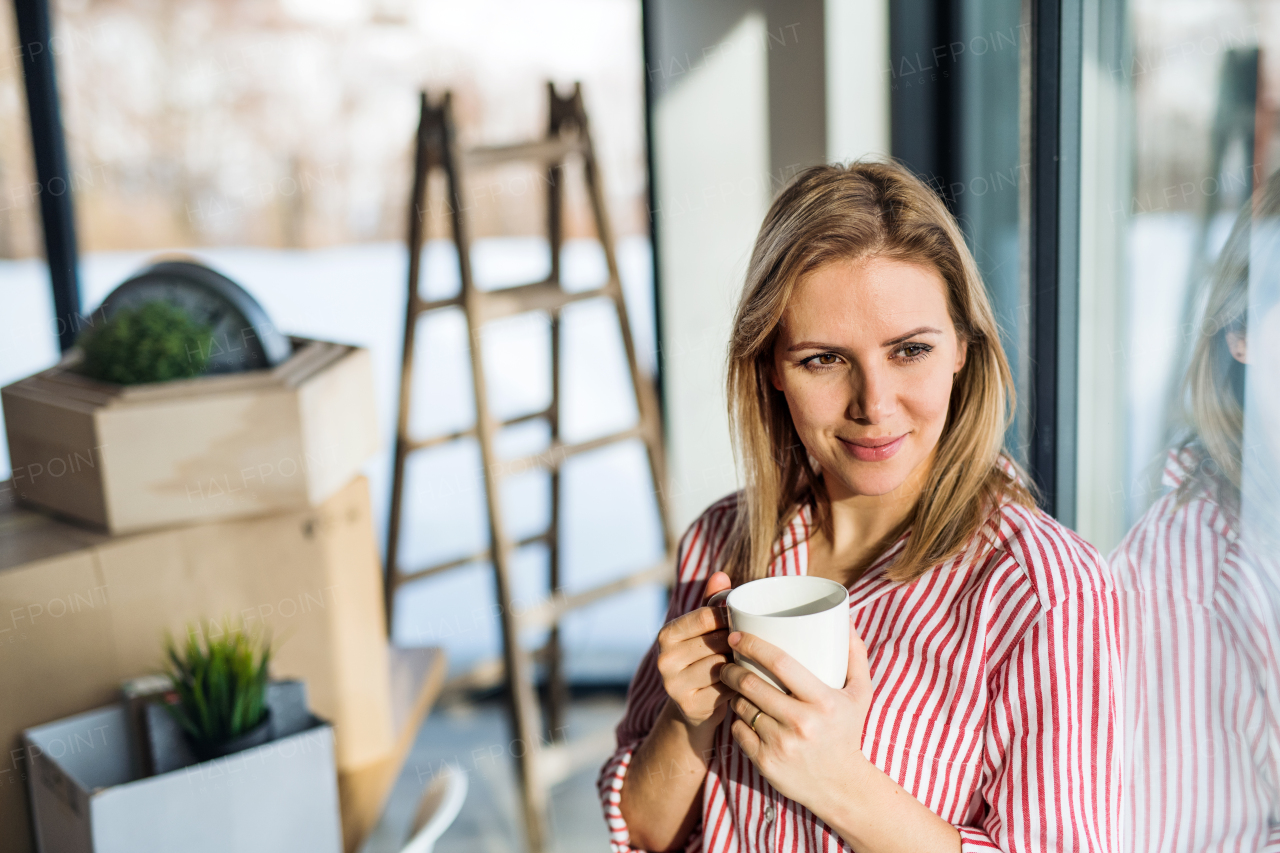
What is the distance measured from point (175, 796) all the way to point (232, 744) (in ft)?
0.24

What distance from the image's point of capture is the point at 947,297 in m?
0.84

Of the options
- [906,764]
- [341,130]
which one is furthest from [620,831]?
[341,130]

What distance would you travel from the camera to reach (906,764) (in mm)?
787

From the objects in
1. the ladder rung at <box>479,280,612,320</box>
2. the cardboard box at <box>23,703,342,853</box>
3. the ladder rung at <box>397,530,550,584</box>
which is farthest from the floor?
the cardboard box at <box>23,703,342,853</box>

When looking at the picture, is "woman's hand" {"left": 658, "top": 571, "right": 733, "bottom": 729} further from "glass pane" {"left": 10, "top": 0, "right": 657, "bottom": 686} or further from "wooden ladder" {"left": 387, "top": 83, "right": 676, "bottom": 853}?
"glass pane" {"left": 10, "top": 0, "right": 657, "bottom": 686}

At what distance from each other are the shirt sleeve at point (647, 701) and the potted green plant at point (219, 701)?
1.20 feet

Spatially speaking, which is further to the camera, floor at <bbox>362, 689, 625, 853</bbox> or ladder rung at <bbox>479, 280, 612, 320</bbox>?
floor at <bbox>362, 689, 625, 853</bbox>

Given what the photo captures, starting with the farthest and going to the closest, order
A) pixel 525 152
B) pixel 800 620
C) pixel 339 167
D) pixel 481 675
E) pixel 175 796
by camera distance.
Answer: pixel 339 167 → pixel 481 675 → pixel 525 152 → pixel 175 796 → pixel 800 620

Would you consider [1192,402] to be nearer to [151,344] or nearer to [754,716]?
[754,716]

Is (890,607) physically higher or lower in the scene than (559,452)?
higher

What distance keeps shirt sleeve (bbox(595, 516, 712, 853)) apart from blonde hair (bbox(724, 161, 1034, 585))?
0.67 ft

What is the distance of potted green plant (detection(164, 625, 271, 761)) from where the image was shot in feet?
3.24

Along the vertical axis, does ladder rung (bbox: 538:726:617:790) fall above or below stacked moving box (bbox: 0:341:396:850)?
below

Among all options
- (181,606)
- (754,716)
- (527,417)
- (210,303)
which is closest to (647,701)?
(754,716)
